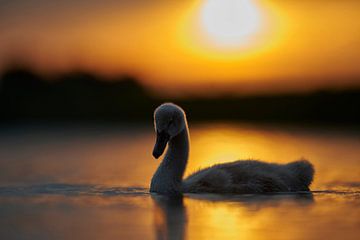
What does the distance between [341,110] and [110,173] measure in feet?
107

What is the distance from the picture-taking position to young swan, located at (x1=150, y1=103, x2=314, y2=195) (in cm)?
1299

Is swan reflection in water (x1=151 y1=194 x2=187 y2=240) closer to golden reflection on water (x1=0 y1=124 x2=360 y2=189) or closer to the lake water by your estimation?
the lake water

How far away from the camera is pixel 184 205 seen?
12.0 meters

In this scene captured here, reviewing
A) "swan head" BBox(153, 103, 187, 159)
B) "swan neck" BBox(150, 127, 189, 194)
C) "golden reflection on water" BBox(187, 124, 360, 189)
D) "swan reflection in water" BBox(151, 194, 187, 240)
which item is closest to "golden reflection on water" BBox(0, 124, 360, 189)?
"golden reflection on water" BBox(187, 124, 360, 189)

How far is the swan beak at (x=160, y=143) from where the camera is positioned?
12883mm

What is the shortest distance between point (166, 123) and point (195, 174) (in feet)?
3.31

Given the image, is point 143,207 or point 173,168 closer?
point 143,207

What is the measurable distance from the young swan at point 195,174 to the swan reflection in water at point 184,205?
0.62 ft

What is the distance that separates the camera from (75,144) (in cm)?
2781

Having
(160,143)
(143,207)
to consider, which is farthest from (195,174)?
(143,207)

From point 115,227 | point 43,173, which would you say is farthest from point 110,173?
point 115,227

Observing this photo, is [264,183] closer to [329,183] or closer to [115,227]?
[329,183]

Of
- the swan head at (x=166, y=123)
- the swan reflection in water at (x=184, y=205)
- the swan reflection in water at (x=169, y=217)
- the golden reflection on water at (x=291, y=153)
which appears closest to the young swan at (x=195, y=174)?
the swan head at (x=166, y=123)

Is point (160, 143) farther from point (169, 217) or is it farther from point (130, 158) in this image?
point (130, 158)
